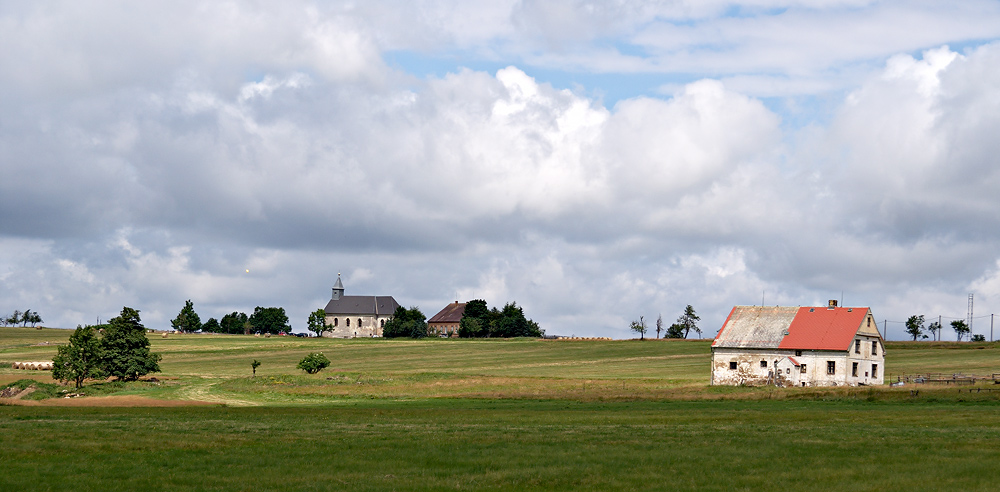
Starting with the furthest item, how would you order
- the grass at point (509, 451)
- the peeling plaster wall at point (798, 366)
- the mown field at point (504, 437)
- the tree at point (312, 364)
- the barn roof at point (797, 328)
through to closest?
the tree at point (312, 364) < the barn roof at point (797, 328) < the peeling plaster wall at point (798, 366) < the mown field at point (504, 437) < the grass at point (509, 451)

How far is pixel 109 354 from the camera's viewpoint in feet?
302

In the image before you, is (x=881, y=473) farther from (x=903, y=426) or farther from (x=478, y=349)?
(x=478, y=349)

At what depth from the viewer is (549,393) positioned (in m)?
74.8

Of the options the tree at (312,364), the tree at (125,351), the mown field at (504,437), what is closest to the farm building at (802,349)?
the mown field at (504,437)

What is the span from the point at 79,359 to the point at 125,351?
343 inches

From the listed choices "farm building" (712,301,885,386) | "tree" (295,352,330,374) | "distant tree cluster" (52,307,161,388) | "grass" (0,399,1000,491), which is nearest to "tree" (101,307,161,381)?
"distant tree cluster" (52,307,161,388)

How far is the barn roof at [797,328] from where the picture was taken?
86.8m

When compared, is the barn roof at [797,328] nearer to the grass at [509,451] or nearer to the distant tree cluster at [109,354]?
the grass at [509,451]

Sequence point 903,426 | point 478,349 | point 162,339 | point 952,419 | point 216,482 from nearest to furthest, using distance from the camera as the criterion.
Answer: point 216,482 → point 903,426 → point 952,419 → point 478,349 → point 162,339

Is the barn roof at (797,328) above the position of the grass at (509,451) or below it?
above

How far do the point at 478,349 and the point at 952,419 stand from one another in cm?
11327

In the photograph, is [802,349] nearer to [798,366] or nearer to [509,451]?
[798,366]

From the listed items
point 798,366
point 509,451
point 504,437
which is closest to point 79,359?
point 504,437

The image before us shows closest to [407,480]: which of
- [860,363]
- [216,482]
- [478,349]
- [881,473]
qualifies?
[216,482]
